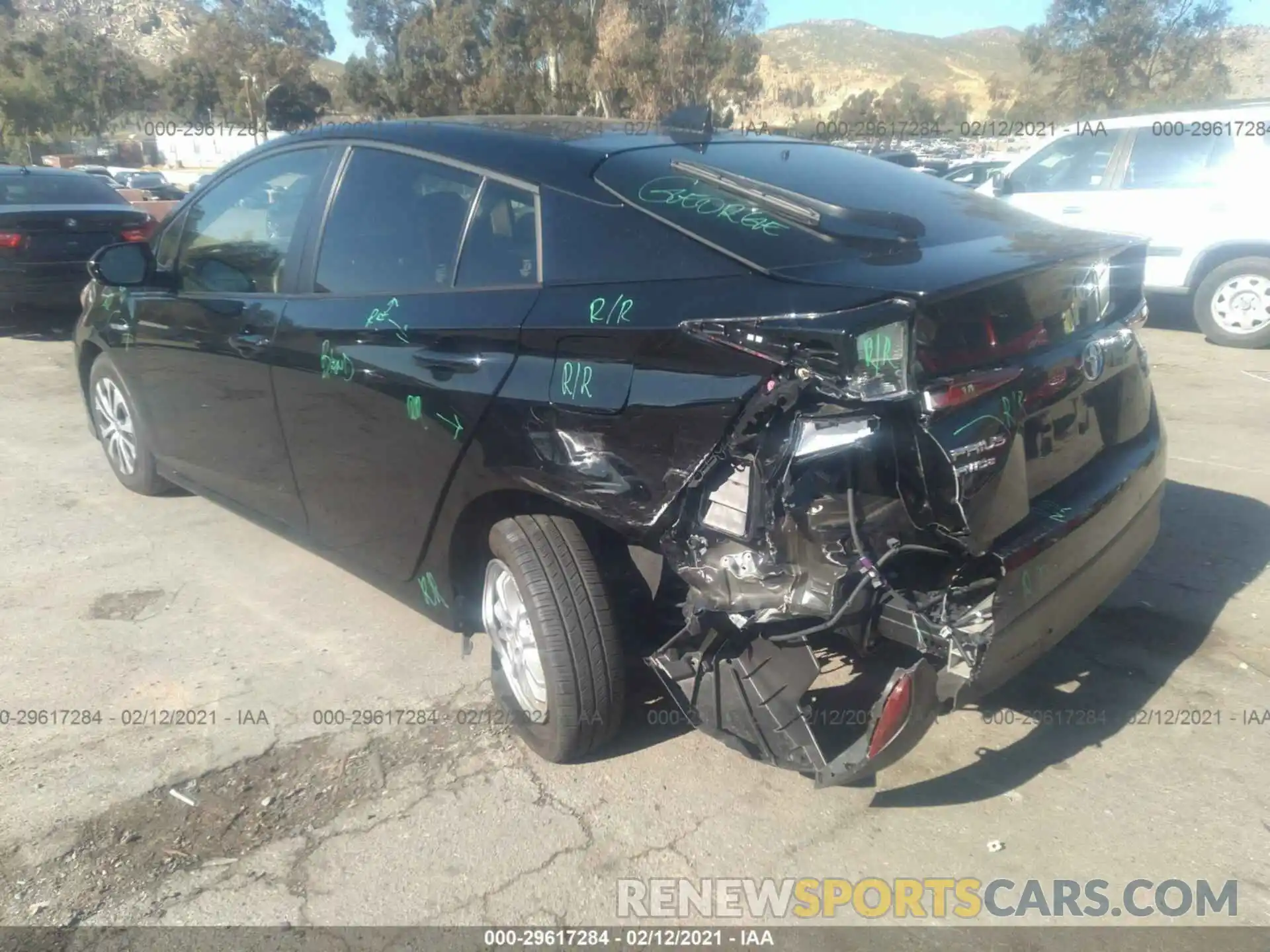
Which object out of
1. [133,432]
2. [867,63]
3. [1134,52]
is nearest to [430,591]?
[133,432]

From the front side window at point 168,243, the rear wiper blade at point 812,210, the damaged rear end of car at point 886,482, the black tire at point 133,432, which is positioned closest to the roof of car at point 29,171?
the black tire at point 133,432

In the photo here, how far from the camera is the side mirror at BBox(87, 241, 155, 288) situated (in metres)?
4.26

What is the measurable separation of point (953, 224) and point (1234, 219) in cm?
656

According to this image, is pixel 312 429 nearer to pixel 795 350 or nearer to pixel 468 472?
pixel 468 472

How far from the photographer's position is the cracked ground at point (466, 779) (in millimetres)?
2609

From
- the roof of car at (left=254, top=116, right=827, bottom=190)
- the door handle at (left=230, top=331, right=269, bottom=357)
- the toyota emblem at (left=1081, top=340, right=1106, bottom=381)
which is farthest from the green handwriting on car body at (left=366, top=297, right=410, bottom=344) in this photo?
the toyota emblem at (left=1081, top=340, right=1106, bottom=381)

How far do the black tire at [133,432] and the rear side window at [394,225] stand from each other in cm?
188

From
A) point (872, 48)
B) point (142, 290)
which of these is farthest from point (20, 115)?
point (872, 48)

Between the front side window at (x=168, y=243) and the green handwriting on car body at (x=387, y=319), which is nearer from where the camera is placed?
the green handwriting on car body at (x=387, y=319)

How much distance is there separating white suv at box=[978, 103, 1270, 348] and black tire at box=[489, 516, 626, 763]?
6477mm

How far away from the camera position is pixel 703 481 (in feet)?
8.05

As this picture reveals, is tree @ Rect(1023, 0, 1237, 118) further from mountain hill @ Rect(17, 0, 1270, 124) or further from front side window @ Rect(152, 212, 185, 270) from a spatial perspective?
mountain hill @ Rect(17, 0, 1270, 124)

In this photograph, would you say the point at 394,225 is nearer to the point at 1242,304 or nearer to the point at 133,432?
the point at 133,432

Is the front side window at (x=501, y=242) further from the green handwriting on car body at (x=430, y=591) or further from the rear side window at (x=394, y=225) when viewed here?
the green handwriting on car body at (x=430, y=591)
